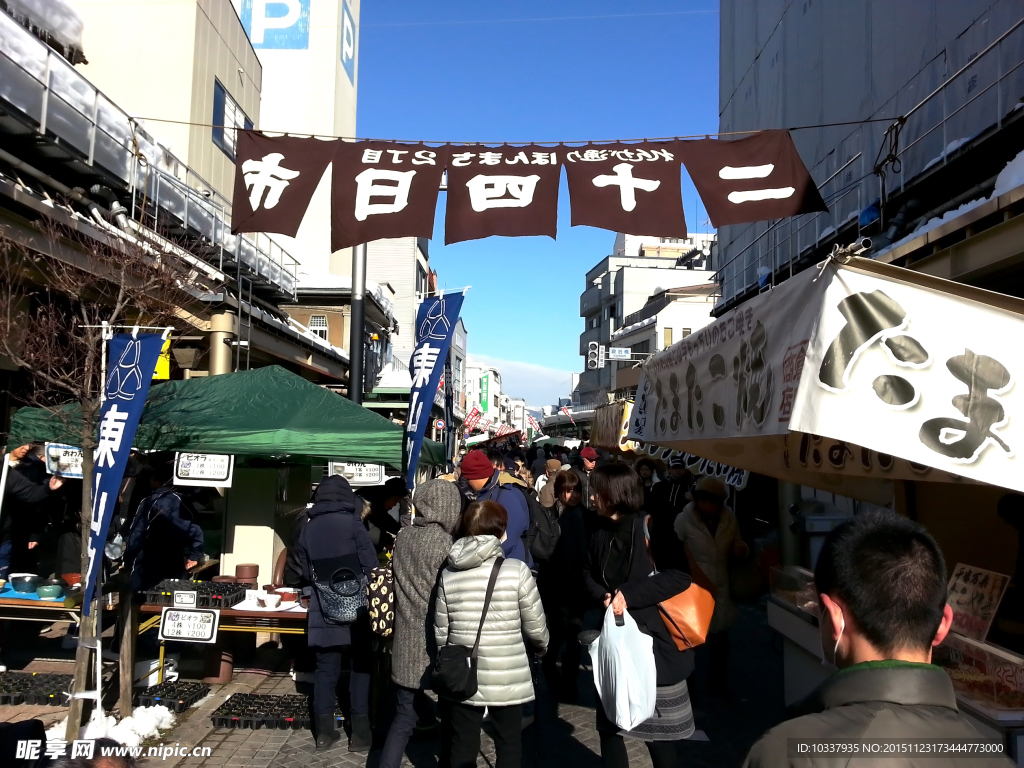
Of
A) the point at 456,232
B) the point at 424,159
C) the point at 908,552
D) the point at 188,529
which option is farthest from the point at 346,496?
the point at 908,552

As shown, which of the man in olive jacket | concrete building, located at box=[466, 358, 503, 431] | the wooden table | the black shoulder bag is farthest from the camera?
concrete building, located at box=[466, 358, 503, 431]

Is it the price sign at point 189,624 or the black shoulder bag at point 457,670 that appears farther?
the price sign at point 189,624

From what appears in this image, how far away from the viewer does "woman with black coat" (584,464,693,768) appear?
354 cm

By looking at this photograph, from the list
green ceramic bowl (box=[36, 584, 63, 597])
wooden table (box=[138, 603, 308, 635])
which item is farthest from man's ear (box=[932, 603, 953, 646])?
green ceramic bowl (box=[36, 584, 63, 597])

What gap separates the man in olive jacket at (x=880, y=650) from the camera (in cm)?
142

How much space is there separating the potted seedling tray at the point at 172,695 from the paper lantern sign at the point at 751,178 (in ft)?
21.4

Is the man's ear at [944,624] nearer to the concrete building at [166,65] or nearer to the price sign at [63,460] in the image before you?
the price sign at [63,460]

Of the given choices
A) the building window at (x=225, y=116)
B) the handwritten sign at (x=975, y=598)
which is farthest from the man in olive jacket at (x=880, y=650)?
the building window at (x=225, y=116)

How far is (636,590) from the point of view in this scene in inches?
142

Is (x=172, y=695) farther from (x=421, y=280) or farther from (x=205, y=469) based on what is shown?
(x=421, y=280)

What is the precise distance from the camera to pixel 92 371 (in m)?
5.15

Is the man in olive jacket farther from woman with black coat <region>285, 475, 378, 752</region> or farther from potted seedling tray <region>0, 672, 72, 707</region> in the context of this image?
potted seedling tray <region>0, 672, 72, 707</region>

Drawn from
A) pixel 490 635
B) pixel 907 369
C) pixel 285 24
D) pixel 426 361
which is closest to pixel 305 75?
pixel 285 24

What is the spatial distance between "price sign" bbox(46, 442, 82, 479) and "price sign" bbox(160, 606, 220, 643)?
1.96 meters
